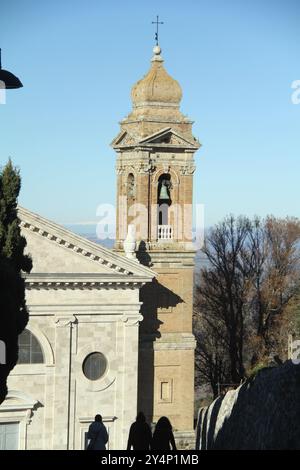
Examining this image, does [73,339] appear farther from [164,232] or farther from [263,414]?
[263,414]

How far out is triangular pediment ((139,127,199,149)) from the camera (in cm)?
4234


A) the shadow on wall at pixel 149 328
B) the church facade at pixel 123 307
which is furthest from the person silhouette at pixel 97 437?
the shadow on wall at pixel 149 328

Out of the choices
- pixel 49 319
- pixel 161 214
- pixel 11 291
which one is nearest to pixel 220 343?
pixel 161 214

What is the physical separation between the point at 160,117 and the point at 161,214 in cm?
314

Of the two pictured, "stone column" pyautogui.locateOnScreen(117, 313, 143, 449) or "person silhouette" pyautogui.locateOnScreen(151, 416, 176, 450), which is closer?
"person silhouette" pyautogui.locateOnScreen(151, 416, 176, 450)

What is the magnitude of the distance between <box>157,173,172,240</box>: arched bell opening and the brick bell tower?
32 mm

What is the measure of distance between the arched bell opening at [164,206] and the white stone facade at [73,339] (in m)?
2.64

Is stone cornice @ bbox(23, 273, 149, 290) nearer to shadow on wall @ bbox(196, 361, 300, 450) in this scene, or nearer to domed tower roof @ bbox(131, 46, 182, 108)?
domed tower roof @ bbox(131, 46, 182, 108)

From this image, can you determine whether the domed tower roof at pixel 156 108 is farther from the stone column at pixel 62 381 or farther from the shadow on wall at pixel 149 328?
the stone column at pixel 62 381

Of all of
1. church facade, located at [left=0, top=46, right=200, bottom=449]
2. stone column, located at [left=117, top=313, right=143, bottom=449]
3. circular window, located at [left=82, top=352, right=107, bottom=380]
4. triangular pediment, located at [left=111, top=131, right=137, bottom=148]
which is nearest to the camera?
church facade, located at [left=0, top=46, right=200, bottom=449]

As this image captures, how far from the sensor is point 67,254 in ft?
132

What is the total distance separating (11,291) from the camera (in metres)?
22.0

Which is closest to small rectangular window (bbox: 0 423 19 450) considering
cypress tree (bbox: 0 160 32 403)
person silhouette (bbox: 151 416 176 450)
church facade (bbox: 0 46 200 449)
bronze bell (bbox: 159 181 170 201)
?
church facade (bbox: 0 46 200 449)

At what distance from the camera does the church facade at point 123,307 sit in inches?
1570
